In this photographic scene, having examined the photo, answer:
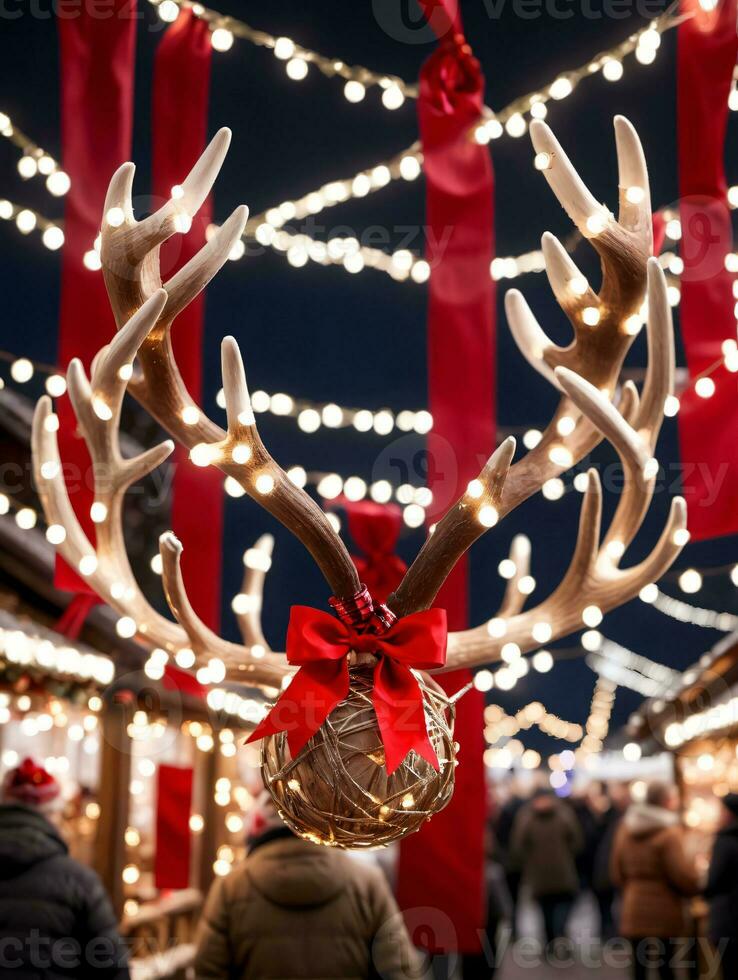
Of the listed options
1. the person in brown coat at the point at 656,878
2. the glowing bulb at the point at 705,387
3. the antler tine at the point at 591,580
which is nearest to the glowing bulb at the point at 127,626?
the antler tine at the point at 591,580

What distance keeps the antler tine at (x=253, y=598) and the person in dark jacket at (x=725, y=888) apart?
3487 millimetres

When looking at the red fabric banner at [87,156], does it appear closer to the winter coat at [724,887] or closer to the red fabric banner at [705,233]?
the red fabric banner at [705,233]

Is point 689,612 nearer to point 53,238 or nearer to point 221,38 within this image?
point 221,38

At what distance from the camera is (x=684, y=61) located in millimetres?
3141

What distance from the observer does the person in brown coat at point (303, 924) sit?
11.4 ft

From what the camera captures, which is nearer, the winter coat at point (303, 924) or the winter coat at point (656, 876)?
the winter coat at point (303, 924)

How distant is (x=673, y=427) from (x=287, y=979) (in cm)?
304

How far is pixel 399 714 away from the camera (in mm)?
1918

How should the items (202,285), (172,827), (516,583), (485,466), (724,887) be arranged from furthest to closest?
(172,827) < (724,887) < (516,583) < (202,285) < (485,466)

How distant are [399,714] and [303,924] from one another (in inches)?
75.0

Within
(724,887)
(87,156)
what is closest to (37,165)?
(87,156)

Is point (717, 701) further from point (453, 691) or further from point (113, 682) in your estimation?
point (453, 691)

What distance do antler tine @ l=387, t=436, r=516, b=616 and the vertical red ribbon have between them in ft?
3.01

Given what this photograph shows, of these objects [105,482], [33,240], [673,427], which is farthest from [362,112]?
[105,482]
